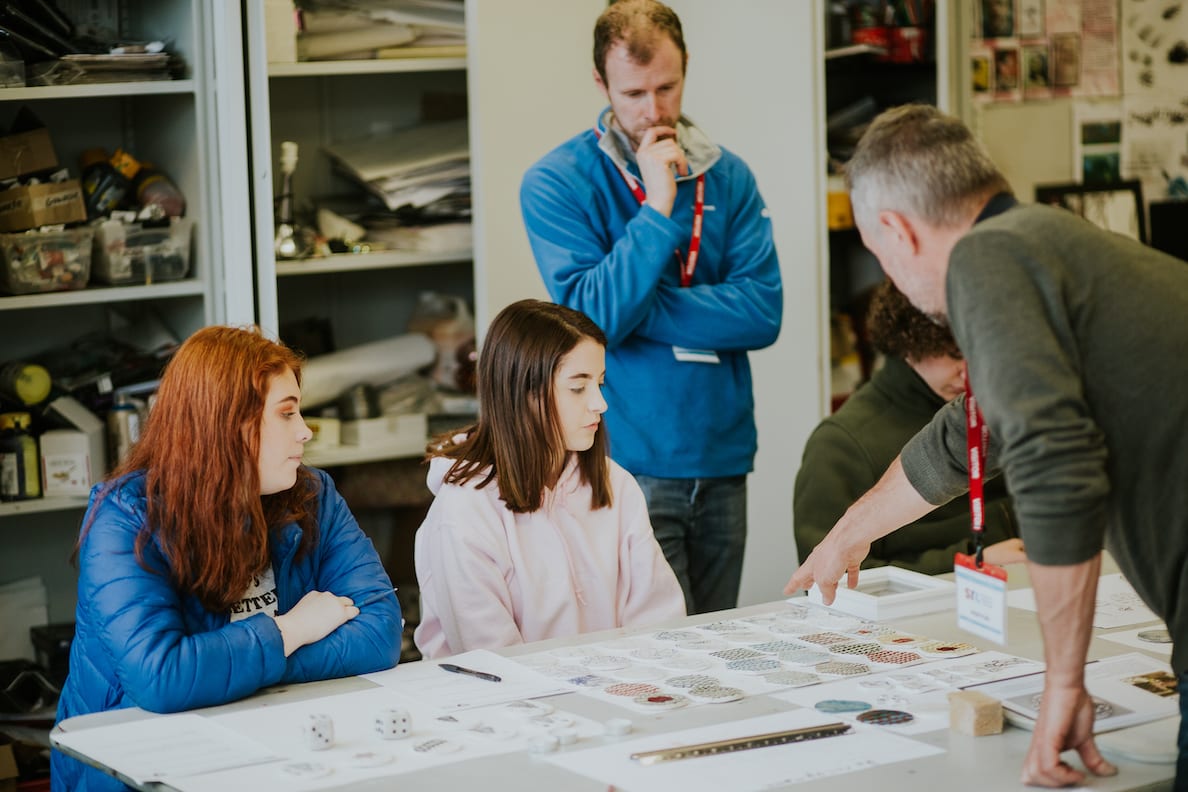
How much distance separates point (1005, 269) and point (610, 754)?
0.68m

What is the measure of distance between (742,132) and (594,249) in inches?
45.3

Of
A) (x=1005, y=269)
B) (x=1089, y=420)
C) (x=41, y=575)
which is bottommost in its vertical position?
(x=41, y=575)

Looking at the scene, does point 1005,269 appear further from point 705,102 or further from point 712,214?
point 705,102

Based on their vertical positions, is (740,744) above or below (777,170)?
below

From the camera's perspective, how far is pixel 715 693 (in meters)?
1.87

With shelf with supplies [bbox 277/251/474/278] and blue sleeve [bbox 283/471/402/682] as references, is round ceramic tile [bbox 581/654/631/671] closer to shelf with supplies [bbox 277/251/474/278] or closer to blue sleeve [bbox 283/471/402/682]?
blue sleeve [bbox 283/471/402/682]

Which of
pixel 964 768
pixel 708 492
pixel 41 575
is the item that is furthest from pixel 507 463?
pixel 41 575

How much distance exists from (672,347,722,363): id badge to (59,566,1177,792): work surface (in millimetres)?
963

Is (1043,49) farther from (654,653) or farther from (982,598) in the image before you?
(982,598)

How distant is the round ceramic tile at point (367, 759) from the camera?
1.63m

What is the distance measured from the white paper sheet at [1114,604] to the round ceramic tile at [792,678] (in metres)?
0.40

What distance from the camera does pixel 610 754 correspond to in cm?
166

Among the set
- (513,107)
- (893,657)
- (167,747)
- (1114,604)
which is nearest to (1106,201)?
(513,107)

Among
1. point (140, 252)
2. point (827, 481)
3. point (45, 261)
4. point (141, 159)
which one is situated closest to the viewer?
point (827, 481)
